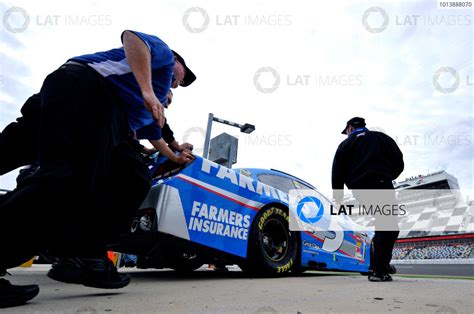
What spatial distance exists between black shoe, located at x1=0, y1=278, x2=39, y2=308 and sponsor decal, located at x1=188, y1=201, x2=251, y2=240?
1292 millimetres

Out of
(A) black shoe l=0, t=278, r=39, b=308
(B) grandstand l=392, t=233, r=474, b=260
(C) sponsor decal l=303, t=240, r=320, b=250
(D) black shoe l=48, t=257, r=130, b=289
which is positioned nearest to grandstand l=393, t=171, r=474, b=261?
(B) grandstand l=392, t=233, r=474, b=260

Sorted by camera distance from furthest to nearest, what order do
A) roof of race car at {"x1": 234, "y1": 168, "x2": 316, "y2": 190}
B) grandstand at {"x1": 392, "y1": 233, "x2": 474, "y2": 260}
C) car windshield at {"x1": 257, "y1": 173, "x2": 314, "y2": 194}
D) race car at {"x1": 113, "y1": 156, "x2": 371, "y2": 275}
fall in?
grandstand at {"x1": 392, "y1": 233, "x2": 474, "y2": 260}
car windshield at {"x1": 257, "y1": 173, "x2": 314, "y2": 194}
roof of race car at {"x1": 234, "y1": 168, "x2": 316, "y2": 190}
race car at {"x1": 113, "y1": 156, "x2": 371, "y2": 275}

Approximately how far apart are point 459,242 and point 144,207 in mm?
23735

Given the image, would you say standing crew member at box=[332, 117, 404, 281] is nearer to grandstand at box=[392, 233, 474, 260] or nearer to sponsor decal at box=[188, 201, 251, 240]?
sponsor decal at box=[188, 201, 251, 240]

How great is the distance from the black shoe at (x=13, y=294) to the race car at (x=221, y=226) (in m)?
1.06

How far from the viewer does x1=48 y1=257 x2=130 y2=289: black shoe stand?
167 cm

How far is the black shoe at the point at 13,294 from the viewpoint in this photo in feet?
4.67

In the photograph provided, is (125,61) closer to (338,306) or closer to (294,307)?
(294,307)

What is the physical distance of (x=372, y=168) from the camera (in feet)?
10.8

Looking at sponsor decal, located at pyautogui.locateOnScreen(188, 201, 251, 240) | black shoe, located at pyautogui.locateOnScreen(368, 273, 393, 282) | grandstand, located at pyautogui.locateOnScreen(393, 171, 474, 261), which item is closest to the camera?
sponsor decal, located at pyautogui.locateOnScreen(188, 201, 251, 240)

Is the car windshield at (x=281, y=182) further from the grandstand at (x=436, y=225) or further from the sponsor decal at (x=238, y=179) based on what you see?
the grandstand at (x=436, y=225)

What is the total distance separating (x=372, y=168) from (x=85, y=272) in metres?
2.73

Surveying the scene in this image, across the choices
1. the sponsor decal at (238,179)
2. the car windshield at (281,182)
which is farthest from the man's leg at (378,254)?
the car windshield at (281,182)

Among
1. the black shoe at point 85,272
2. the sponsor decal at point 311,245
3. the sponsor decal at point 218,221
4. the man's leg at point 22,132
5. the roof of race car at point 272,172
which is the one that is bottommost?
the black shoe at point 85,272
